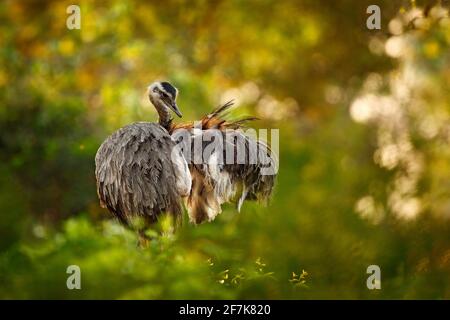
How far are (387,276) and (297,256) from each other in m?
0.26

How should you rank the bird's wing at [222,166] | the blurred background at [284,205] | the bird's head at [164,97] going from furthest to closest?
1. the bird's head at [164,97]
2. the bird's wing at [222,166]
3. the blurred background at [284,205]

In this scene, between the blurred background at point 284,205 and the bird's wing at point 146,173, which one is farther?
the bird's wing at point 146,173

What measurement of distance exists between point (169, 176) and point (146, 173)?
120mm

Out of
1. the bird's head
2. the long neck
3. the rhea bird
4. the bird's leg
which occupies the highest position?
the bird's head

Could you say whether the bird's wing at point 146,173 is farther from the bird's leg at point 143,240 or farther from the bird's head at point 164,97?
the bird's leg at point 143,240

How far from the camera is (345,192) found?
2.72 metres

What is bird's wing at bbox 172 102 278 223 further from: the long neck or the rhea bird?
the long neck

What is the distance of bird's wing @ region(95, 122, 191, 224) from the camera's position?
5035 millimetres

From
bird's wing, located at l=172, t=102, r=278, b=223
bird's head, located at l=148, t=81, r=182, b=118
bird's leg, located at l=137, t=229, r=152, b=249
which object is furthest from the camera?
bird's head, located at l=148, t=81, r=182, b=118

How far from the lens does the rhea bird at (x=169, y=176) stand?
16.5ft

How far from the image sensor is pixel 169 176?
5.04 metres

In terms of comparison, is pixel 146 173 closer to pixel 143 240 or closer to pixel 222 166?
pixel 222 166

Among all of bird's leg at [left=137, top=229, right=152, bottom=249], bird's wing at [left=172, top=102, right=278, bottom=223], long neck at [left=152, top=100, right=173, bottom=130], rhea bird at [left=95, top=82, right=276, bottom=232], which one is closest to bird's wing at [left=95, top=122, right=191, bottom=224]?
rhea bird at [left=95, top=82, right=276, bottom=232]

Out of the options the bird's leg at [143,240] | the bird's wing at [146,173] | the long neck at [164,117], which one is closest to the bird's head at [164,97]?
the long neck at [164,117]
